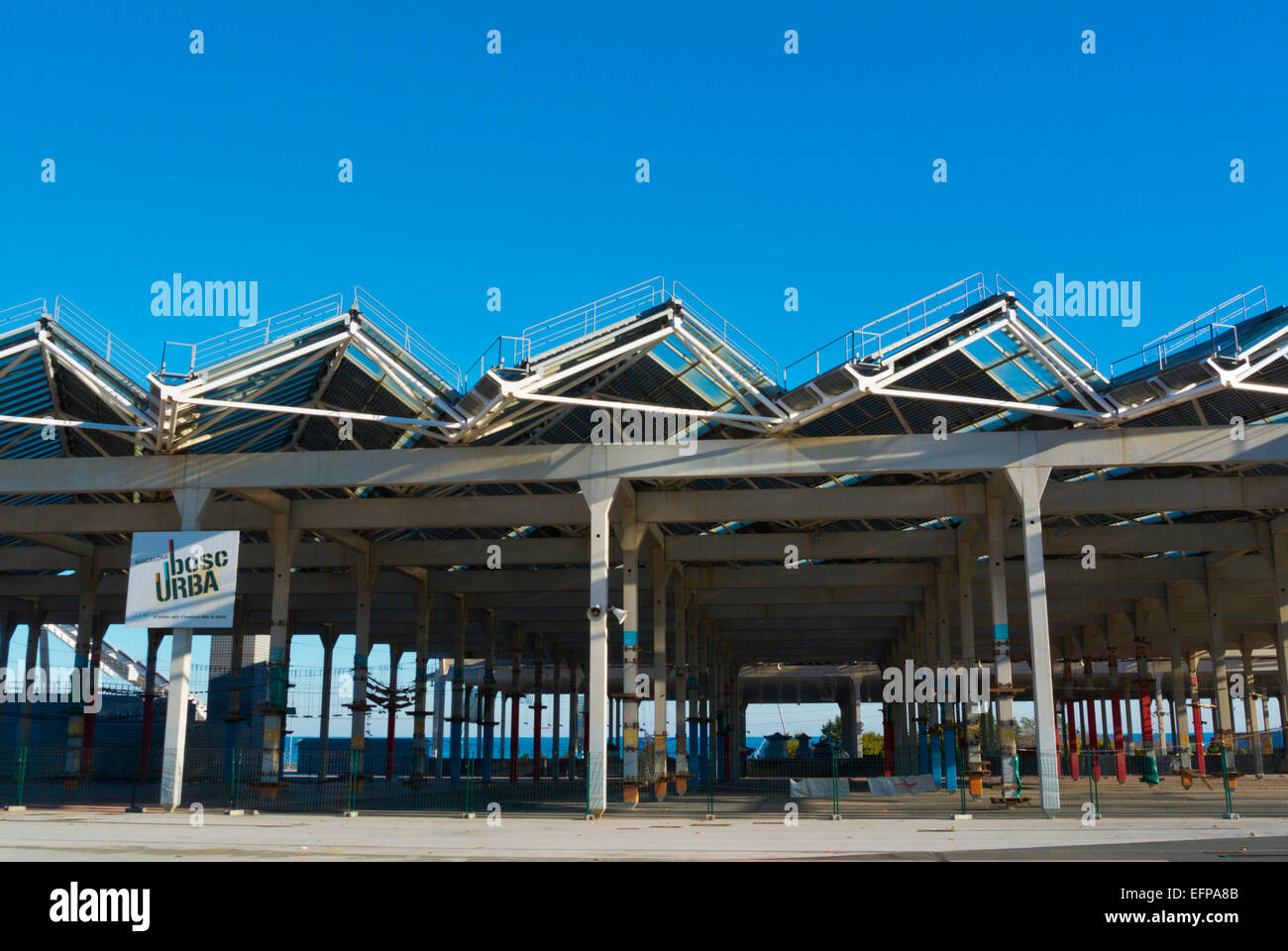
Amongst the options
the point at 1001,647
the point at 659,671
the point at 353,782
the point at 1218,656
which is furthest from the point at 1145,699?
the point at 353,782

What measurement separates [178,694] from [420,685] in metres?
16.3

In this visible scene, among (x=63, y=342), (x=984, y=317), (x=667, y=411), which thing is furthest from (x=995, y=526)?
(x=63, y=342)

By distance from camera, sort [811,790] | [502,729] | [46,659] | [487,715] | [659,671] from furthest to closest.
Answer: [502,729] < [46,659] < [487,715] < [811,790] < [659,671]

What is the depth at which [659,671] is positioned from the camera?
1545 inches

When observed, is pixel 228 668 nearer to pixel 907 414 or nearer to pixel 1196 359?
pixel 907 414

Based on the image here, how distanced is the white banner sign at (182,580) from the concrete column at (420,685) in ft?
53.8

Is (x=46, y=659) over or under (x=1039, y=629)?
over

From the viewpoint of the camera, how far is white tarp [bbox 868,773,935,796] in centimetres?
4203

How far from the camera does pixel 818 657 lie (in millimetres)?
84562

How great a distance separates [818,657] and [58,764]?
51975mm

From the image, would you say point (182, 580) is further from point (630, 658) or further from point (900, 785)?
point (900, 785)

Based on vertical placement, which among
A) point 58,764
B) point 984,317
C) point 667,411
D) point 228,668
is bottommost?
point 58,764

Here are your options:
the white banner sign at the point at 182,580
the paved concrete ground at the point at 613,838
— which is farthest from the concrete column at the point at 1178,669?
the white banner sign at the point at 182,580

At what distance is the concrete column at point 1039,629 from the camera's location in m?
28.2
